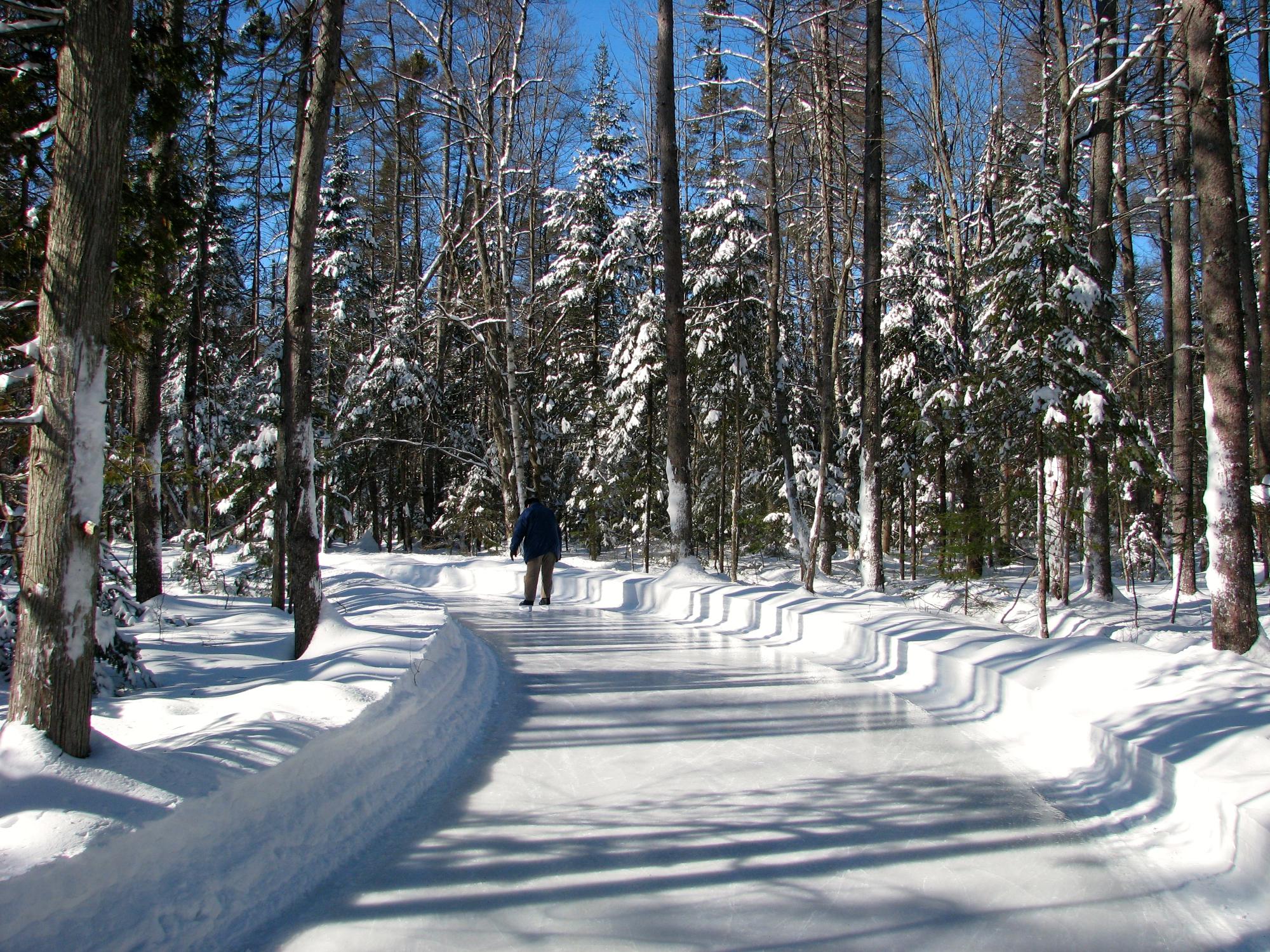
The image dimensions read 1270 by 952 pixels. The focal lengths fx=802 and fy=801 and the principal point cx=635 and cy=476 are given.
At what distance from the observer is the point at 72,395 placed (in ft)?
12.8

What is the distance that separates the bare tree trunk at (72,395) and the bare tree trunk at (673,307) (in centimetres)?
1147

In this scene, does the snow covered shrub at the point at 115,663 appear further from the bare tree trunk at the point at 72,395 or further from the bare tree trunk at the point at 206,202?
the bare tree trunk at the point at 206,202

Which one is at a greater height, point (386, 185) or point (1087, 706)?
point (386, 185)

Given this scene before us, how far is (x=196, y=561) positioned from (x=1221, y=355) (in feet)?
50.8

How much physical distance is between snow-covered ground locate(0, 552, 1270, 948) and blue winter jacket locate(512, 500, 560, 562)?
3497 millimetres

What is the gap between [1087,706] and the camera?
5629mm

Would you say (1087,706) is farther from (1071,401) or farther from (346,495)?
(346,495)

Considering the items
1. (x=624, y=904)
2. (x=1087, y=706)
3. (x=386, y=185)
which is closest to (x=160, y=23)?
(x=624, y=904)

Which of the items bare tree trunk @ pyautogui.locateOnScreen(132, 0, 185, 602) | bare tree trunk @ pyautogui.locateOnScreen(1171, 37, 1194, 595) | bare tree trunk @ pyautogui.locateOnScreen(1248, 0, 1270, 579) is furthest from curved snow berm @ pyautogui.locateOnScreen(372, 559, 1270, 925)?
bare tree trunk @ pyautogui.locateOnScreen(1248, 0, 1270, 579)

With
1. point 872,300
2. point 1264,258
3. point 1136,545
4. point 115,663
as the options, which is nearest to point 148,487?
point 115,663

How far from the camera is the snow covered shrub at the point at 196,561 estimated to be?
1397 centimetres

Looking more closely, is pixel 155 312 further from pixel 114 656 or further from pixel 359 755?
pixel 359 755

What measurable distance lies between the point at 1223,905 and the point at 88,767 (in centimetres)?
504

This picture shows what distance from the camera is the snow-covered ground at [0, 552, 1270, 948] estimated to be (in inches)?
124
